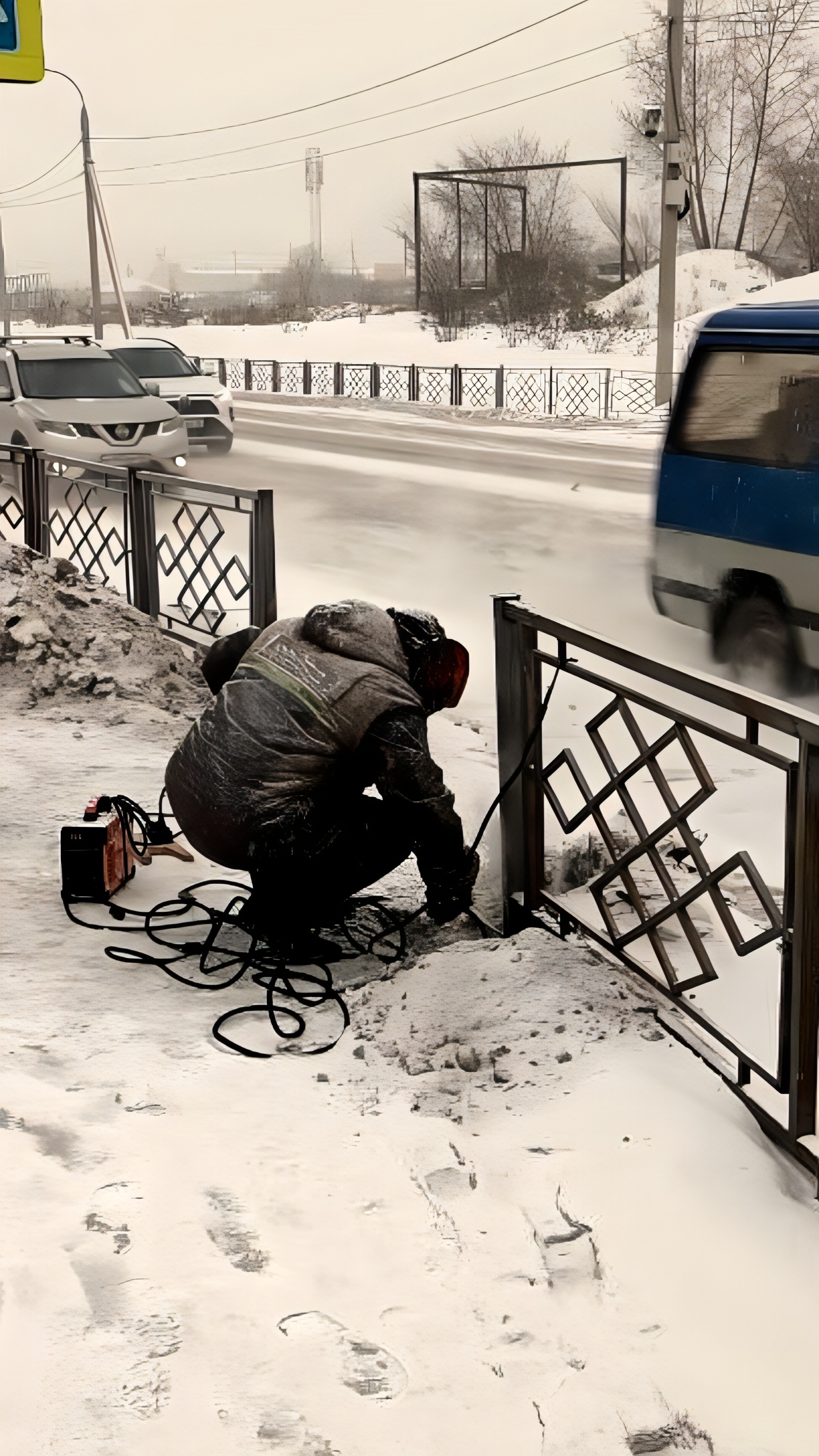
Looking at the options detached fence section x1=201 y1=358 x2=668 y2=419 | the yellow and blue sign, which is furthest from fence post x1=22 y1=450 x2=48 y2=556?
detached fence section x1=201 y1=358 x2=668 y2=419

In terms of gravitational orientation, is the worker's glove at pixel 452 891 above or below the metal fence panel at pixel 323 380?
below

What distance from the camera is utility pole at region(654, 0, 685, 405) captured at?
1925 centimetres

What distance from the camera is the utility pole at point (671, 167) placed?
19.2m

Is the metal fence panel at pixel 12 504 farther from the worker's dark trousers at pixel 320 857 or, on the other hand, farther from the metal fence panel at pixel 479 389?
the metal fence panel at pixel 479 389

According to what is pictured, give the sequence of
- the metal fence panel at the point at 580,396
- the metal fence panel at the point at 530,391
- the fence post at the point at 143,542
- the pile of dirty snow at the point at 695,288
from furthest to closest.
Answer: the pile of dirty snow at the point at 695,288 → the metal fence panel at the point at 530,391 → the metal fence panel at the point at 580,396 → the fence post at the point at 143,542

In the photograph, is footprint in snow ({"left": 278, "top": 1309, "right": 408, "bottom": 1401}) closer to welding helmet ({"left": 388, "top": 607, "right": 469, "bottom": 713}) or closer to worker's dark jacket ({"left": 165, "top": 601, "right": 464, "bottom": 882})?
worker's dark jacket ({"left": 165, "top": 601, "right": 464, "bottom": 882})

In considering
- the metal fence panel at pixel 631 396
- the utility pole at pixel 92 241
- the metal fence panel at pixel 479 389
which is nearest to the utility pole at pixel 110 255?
the utility pole at pixel 92 241

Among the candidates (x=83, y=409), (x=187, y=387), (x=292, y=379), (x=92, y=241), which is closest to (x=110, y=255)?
(x=92, y=241)

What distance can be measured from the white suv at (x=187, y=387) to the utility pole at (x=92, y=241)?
1396cm

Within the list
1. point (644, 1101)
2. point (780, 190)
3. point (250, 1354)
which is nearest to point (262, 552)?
point (644, 1101)

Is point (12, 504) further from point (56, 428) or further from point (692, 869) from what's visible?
point (692, 869)

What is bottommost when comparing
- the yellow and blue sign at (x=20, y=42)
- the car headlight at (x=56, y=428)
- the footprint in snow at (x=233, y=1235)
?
the footprint in snow at (x=233, y=1235)

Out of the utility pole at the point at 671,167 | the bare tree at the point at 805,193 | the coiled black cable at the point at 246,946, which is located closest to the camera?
the coiled black cable at the point at 246,946

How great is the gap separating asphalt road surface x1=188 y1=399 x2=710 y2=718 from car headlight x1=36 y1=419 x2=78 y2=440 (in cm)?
206
